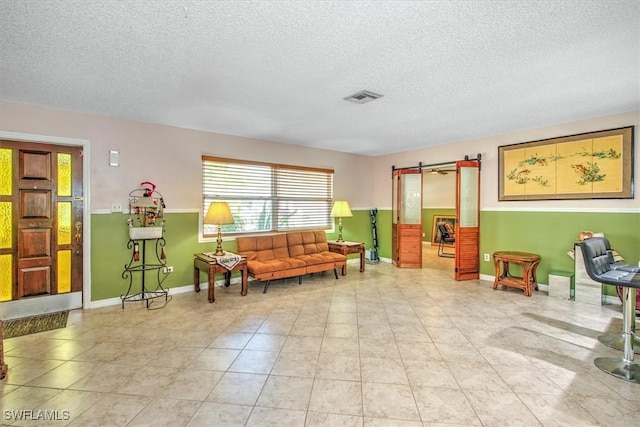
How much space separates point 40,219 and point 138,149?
139cm

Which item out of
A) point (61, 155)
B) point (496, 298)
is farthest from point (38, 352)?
point (496, 298)

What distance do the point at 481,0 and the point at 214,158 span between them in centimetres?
409

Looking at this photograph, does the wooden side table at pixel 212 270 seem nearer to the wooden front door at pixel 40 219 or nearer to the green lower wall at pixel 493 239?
the green lower wall at pixel 493 239

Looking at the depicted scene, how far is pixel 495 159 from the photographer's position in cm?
525

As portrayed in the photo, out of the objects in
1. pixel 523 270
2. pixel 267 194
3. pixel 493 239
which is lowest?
pixel 523 270

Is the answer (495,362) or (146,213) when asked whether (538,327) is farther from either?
(146,213)

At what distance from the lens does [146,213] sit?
4262 millimetres

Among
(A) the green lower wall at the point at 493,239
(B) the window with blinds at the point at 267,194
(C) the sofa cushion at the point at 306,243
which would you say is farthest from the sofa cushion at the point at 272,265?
(B) the window with blinds at the point at 267,194

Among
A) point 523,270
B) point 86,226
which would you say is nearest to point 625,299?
point 523,270

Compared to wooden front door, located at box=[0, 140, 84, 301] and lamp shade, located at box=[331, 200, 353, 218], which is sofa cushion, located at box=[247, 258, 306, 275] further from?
wooden front door, located at box=[0, 140, 84, 301]

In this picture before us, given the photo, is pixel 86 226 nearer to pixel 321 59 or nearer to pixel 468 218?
pixel 321 59

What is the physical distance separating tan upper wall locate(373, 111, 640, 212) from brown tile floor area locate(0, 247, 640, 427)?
4.64 ft

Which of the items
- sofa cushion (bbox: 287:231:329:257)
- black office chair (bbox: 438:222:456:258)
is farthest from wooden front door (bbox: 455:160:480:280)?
black office chair (bbox: 438:222:456:258)

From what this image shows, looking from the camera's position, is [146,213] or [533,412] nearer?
[533,412]
